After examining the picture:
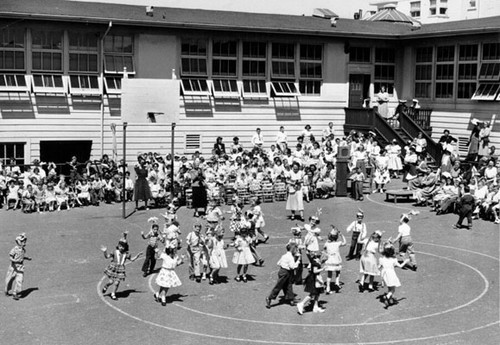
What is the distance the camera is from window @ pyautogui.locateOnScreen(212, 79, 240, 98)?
3438 centimetres

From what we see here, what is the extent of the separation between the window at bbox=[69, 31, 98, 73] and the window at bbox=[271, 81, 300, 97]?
840 cm

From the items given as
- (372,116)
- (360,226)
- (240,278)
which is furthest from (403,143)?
(240,278)

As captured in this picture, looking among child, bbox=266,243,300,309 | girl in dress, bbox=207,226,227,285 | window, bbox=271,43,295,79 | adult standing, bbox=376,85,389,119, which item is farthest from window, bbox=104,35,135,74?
child, bbox=266,243,300,309

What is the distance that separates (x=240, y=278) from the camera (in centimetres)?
1845

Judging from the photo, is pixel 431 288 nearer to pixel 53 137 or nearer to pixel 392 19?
pixel 53 137

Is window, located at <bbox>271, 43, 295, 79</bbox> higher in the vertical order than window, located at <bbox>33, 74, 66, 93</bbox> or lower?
higher

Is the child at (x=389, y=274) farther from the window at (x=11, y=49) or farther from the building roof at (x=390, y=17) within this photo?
the building roof at (x=390, y=17)

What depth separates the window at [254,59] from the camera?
3506cm

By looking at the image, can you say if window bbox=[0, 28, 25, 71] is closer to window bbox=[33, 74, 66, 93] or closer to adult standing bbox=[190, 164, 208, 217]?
window bbox=[33, 74, 66, 93]

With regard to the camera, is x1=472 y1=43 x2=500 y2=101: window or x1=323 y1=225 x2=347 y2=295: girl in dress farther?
x1=472 y1=43 x2=500 y2=101: window

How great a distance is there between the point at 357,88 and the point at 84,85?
13.9m

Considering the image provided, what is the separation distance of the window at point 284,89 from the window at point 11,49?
11425mm

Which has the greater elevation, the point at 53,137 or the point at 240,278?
the point at 53,137

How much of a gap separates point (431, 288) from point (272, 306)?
402 cm
